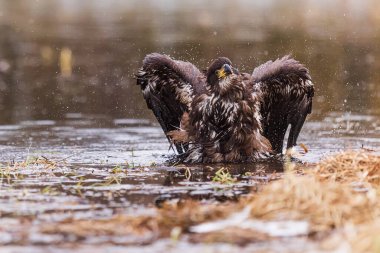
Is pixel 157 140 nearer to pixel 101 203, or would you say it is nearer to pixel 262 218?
pixel 101 203

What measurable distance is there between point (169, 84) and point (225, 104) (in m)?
1.17

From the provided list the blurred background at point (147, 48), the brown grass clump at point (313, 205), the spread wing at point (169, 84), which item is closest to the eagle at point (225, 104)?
the spread wing at point (169, 84)

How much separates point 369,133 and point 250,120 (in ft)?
13.0

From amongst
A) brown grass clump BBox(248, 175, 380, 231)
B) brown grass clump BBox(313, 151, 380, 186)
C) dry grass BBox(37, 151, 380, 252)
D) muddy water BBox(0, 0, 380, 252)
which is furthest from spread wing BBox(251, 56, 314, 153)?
brown grass clump BBox(248, 175, 380, 231)

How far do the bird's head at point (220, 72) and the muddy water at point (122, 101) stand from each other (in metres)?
0.98

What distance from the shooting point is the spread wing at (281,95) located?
11.4 meters

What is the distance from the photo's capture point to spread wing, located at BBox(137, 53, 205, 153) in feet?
37.8

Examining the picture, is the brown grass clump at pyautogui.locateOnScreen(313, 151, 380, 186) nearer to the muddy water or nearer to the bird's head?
the muddy water

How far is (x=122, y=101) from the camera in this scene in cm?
1852

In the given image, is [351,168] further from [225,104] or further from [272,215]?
[225,104]

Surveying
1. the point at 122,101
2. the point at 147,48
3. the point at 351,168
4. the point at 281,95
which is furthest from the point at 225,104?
the point at 147,48

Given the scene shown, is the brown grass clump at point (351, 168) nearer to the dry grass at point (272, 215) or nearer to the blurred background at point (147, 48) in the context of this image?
the dry grass at point (272, 215)

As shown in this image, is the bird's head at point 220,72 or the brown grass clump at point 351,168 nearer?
the brown grass clump at point 351,168

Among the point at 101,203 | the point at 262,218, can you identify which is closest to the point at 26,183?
the point at 101,203
